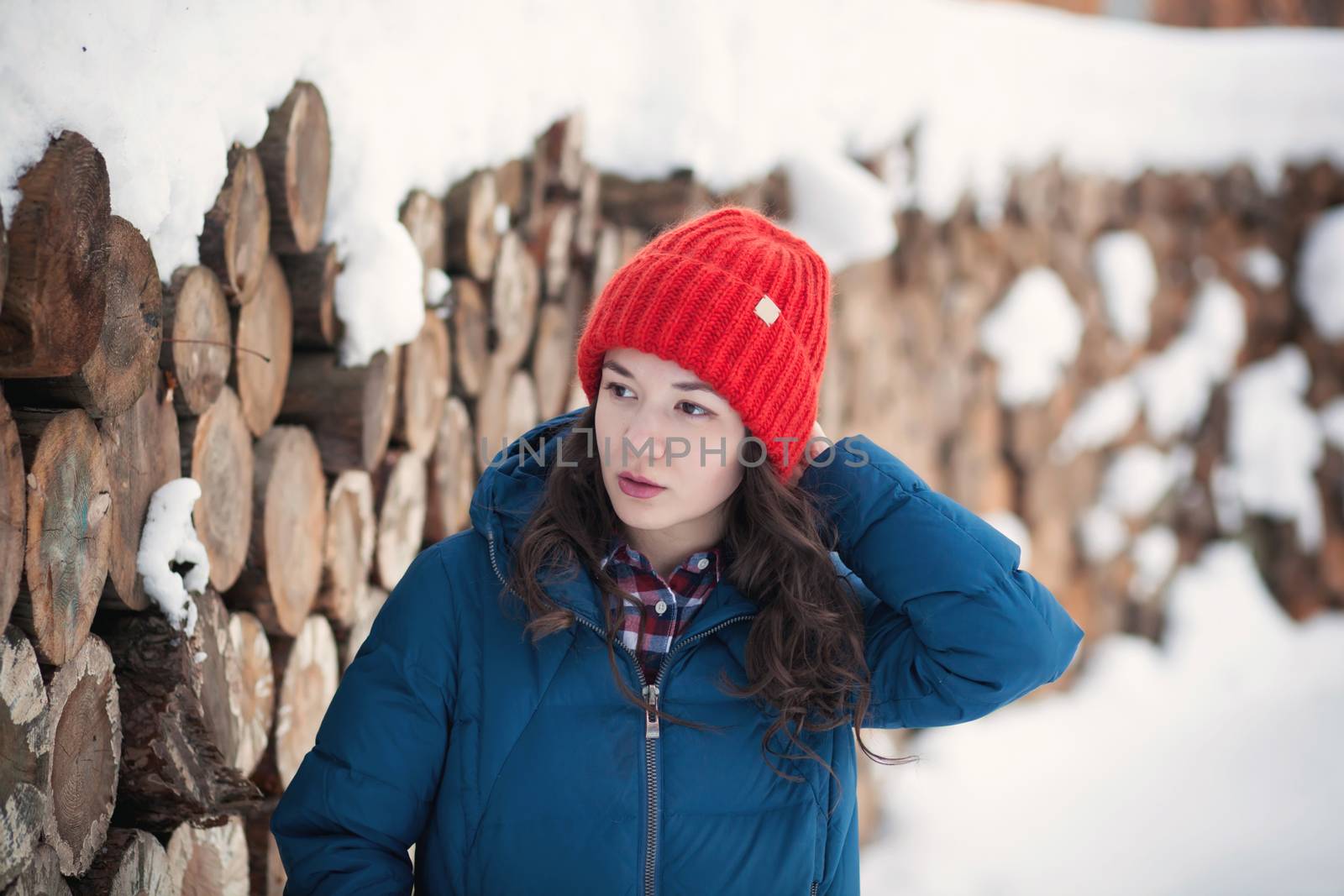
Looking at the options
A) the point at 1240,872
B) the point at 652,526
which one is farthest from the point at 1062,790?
the point at 652,526

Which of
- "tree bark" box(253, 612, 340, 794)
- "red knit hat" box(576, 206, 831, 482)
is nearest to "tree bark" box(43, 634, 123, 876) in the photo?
"tree bark" box(253, 612, 340, 794)

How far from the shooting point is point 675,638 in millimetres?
1232

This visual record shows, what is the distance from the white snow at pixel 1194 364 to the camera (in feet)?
14.7

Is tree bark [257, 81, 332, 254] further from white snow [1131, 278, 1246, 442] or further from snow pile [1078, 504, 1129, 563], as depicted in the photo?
white snow [1131, 278, 1246, 442]

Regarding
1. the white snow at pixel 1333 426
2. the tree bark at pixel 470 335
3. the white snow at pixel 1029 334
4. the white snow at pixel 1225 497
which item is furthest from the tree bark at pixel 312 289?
the white snow at pixel 1333 426

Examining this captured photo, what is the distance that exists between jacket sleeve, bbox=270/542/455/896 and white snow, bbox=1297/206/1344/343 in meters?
4.58

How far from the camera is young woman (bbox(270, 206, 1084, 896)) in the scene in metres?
1.16

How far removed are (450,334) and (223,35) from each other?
71 cm

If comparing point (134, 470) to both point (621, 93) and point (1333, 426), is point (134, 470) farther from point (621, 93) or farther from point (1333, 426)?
point (1333, 426)

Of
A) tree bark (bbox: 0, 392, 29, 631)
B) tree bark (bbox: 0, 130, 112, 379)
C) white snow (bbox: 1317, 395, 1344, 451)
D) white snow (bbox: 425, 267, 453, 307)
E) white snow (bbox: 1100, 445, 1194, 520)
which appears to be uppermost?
tree bark (bbox: 0, 130, 112, 379)

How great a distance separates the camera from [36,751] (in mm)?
977

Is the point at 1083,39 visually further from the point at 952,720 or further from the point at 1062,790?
the point at 952,720

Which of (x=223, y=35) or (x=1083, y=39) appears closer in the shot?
(x=223, y=35)

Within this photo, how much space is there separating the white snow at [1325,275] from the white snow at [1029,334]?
4.43 ft
